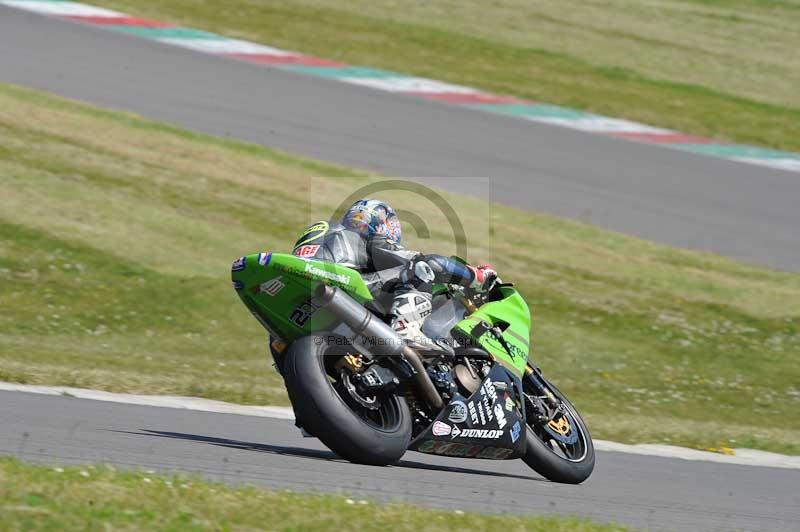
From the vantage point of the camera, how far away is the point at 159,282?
13391 mm

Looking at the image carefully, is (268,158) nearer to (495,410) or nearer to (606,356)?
(606,356)

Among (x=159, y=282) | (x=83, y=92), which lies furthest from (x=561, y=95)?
(x=159, y=282)

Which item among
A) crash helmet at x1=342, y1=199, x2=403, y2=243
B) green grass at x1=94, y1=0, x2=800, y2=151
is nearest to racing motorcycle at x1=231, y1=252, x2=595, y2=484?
crash helmet at x1=342, y1=199, x2=403, y2=243

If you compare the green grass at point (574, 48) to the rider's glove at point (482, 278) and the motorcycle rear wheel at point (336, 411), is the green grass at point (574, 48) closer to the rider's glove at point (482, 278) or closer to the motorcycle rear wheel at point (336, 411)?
the rider's glove at point (482, 278)

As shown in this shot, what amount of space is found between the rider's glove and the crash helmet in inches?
21.4

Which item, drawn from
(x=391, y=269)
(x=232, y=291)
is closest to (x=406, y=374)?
(x=391, y=269)

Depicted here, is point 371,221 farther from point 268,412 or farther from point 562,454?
point 268,412

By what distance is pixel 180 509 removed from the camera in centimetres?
517

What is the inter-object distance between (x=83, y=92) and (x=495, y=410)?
13.9m

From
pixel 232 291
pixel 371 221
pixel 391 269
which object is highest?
pixel 371 221

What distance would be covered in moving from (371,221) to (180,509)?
2632mm

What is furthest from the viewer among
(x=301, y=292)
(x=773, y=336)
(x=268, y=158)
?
(x=268, y=158)

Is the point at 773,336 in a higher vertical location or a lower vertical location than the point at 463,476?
lower

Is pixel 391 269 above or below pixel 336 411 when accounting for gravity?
above
